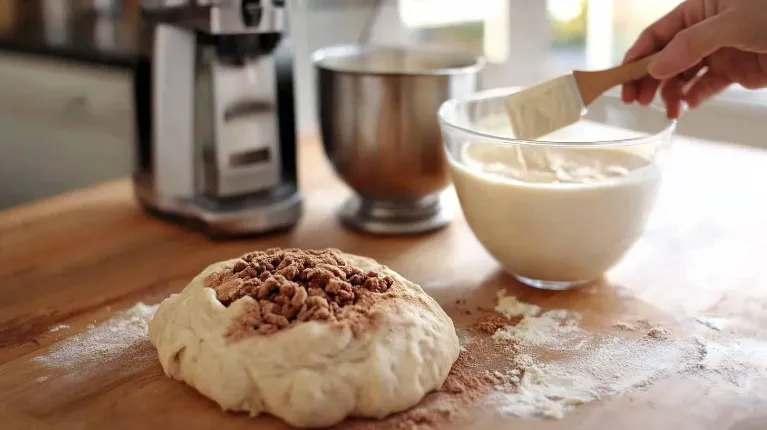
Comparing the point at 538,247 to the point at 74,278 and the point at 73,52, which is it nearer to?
the point at 74,278

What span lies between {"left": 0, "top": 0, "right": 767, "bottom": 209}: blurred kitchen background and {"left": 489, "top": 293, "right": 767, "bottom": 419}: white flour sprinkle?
892 millimetres

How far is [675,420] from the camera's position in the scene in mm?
736

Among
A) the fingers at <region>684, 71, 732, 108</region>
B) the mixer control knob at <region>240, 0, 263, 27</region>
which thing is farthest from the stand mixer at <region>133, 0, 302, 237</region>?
the fingers at <region>684, 71, 732, 108</region>

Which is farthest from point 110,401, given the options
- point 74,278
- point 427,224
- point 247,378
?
point 427,224

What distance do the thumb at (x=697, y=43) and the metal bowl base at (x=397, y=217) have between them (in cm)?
43

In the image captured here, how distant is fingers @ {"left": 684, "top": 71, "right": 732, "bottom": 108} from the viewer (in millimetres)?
1098

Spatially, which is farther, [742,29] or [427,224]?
[427,224]

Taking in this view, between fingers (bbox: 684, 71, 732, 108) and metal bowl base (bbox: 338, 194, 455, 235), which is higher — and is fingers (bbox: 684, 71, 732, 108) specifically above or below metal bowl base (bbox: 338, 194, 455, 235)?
above

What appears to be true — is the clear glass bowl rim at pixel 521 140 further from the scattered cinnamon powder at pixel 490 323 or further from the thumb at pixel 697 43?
the scattered cinnamon powder at pixel 490 323

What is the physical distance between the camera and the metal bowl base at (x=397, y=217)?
121 centimetres

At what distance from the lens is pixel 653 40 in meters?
1.06

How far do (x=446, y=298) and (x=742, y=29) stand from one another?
0.47 meters

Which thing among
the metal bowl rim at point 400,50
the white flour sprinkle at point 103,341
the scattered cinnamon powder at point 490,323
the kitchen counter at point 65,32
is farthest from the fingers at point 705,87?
the kitchen counter at point 65,32

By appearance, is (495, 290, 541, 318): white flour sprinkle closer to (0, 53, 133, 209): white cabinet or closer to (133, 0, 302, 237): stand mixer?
(133, 0, 302, 237): stand mixer
